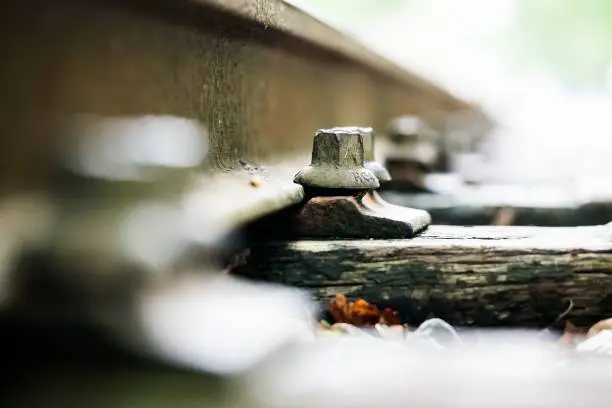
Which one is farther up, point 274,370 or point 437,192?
point 437,192

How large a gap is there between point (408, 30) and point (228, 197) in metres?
6.20

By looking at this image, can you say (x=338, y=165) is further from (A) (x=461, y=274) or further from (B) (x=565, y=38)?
(B) (x=565, y=38)

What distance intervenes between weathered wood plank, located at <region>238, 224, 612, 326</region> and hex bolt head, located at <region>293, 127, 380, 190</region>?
15 cm

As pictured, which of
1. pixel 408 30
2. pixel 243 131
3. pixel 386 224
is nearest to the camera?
pixel 386 224

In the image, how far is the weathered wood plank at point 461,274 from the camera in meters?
1.39

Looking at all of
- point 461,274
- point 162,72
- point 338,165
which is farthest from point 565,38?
point 162,72

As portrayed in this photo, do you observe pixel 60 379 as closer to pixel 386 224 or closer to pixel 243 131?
pixel 386 224

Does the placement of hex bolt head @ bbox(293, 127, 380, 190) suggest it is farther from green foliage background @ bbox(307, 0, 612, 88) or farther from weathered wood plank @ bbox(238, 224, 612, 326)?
green foliage background @ bbox(307, 0, 612, 88)

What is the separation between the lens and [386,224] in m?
1.52

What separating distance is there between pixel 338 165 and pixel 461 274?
13.7 inches

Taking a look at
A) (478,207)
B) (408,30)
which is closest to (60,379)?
(478,207)

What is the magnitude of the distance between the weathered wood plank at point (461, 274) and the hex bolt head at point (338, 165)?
147mm

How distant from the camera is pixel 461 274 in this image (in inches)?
55.6

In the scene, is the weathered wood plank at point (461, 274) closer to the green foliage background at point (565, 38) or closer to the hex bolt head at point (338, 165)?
the hex bolt head at point (338, 165)
